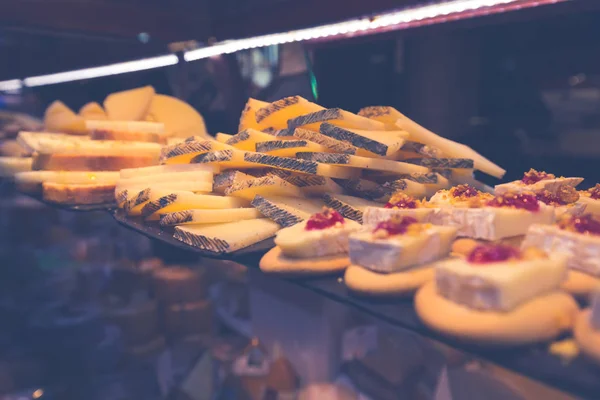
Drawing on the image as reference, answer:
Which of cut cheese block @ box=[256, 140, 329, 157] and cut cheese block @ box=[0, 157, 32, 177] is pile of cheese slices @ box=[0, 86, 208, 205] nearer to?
cut cheese block @ box=[0, 157, 32, 177]

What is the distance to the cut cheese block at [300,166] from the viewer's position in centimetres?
198

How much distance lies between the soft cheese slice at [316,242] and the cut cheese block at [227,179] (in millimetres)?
678

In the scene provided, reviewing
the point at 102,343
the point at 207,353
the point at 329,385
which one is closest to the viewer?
the point at 329,385

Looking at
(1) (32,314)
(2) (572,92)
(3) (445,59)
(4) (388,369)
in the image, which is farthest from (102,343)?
(2) (572,92)

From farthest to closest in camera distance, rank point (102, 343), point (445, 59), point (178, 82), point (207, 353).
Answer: point (178, 82)
point (102, 343)
point (207, 353)
point (445, 59)

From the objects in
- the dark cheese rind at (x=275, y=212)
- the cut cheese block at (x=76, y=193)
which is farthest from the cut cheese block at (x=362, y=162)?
the cut cheese block at (x=76, y=193)

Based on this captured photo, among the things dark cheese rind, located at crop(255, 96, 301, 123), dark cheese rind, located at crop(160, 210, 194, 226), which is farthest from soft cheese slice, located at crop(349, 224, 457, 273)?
dark cheese rind, located at crop(255, 96, 301, 123)

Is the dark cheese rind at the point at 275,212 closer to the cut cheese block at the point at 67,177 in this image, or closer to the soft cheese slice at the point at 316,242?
the soft cheese slice at the point at 316,242

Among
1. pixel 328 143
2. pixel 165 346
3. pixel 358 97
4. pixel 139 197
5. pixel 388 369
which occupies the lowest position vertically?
pixel 165 346

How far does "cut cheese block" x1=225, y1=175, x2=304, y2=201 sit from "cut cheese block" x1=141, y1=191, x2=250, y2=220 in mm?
62

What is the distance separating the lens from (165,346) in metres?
3.92

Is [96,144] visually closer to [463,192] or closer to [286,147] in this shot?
[286,147]

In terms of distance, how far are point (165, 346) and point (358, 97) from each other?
2646 mm

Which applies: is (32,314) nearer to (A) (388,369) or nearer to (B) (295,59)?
(B) (295,59)
